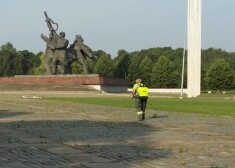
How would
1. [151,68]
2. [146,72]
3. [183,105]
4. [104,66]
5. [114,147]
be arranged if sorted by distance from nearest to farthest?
1. [114,147]
2. [183,105]
3. [146,72]
4. [104,66]
5. [151,68]

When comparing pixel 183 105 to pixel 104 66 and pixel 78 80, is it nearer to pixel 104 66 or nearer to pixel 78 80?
pixel 78 80

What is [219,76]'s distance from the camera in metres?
88.9

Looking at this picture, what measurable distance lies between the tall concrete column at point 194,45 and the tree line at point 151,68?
19.9 m

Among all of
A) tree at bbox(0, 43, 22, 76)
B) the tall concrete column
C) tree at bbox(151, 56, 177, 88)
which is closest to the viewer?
the tall concrete column

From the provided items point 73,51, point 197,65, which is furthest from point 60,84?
point 197,65

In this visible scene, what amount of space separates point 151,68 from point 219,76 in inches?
622

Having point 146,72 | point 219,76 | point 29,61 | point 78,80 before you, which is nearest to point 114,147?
point 78,80

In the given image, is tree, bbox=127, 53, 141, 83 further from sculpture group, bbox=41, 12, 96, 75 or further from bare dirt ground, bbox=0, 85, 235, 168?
bare dirt ground, bbox=0, 85, 235, 168

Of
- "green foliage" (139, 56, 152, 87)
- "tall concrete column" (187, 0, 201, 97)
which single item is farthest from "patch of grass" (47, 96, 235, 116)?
"green foliage" (139, 56, 152, 87)

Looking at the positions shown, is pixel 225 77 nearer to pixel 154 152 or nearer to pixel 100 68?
pixel 100 68

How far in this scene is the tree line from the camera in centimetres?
9031

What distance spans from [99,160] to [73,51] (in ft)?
181

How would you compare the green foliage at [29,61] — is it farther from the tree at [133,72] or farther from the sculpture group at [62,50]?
the sculpture group at [62,50]

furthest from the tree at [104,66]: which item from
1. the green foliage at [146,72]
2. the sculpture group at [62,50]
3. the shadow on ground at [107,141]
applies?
the shadow on ground at [107,141]
